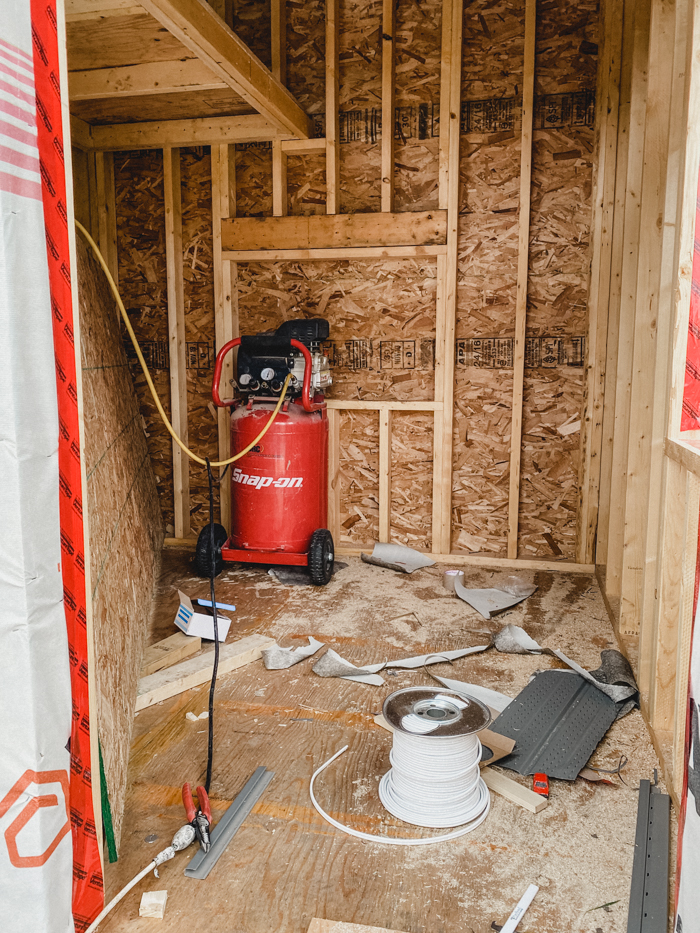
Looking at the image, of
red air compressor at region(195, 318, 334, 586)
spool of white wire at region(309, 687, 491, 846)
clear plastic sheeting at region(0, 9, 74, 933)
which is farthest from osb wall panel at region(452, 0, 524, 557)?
clear plastic sheeting at region(0, 9, 74, 933)

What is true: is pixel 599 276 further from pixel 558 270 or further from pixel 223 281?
pixel 223 281

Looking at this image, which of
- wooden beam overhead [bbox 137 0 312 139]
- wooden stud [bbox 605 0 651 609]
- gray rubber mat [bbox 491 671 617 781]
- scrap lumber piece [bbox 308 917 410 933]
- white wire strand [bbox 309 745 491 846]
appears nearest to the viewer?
scrap lumber piece [bbox 308 917 410 933]

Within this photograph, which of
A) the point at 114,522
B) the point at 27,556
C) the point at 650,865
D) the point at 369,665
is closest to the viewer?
the point at 27,556

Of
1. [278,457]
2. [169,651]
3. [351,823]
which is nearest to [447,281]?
[278,457]

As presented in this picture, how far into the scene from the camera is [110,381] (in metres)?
3.29

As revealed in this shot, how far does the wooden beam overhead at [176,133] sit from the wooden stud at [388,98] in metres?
0.61

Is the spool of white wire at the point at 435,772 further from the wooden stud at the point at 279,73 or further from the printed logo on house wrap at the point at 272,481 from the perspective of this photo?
the wooden stud at the point at 279,73

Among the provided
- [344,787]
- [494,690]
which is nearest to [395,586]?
[494,690]

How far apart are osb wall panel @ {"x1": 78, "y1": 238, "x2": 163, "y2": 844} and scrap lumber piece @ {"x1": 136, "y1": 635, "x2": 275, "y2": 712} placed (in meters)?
Answer: 0.07

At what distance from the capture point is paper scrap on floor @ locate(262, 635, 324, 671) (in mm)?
2840

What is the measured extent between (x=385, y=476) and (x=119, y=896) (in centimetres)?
290

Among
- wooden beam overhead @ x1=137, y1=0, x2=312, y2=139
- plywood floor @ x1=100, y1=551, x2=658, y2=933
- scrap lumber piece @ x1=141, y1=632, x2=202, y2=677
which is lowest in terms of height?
plywood floor @ x1=100, y1=551, x2=658, y2=933

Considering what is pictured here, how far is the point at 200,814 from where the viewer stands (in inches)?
73.5

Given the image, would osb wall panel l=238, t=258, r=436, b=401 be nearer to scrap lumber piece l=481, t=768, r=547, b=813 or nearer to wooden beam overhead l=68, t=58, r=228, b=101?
wooden beam overhead l=68, t=58, r=228, b=101
